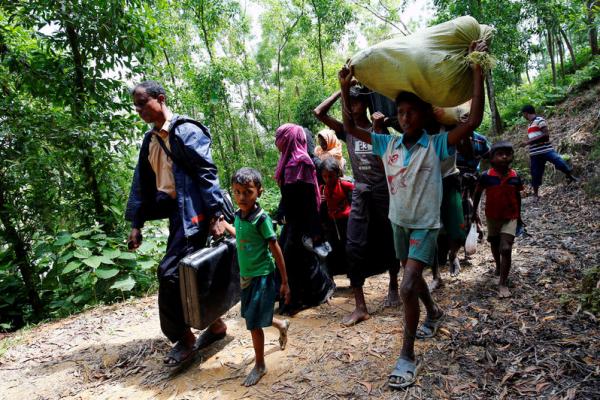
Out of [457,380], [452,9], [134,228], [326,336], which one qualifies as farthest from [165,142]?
[452,9]

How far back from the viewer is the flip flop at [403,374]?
2199 millimetres

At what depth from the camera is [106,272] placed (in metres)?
4.36

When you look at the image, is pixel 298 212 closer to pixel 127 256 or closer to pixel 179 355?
pixel 179 355

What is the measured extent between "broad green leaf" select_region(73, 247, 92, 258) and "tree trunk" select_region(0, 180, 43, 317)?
110 centimetres

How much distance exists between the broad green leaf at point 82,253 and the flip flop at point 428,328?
12.3 ft

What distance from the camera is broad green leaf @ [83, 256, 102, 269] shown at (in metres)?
4.24

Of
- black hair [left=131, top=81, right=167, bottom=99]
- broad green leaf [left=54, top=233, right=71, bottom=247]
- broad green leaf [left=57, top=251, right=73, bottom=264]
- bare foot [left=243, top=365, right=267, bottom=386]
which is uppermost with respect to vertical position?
black hair [left=131, top=81, right=167, bottom=99]

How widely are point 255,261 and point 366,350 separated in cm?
106

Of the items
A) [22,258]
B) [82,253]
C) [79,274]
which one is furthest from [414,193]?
[22,258]

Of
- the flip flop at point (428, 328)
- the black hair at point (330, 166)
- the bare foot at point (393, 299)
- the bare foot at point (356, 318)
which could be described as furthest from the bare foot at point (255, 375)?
the black hair at point (330, 166)

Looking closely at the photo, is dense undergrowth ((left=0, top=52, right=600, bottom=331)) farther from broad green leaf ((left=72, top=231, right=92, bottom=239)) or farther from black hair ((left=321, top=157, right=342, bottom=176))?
black hair ((left=321, top=157, right=342, bottom=176))

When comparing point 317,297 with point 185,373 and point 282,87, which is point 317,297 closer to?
point 185,373

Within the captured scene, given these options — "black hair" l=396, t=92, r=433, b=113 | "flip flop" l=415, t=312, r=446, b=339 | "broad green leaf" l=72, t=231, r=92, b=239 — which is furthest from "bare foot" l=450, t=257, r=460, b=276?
"broad green leaf" l=72, t=231, r=92, b=239

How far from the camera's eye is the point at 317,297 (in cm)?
379
